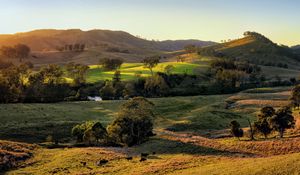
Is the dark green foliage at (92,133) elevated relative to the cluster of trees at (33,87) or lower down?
lower down

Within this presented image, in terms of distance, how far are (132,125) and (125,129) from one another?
5.81 feet

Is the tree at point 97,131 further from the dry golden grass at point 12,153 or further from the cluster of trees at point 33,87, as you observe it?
the cluster of trees at point 33,87

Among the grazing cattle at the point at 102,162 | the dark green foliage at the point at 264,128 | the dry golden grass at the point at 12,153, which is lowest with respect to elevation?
the dry golden grass at the point at 12,153

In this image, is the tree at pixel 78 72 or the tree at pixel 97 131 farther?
the tree at pixel 78 72

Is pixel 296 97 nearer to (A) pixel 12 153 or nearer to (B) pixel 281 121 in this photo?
(B) pixel 281 121

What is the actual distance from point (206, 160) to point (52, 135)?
150ft

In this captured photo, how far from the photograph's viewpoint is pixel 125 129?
7794 cm

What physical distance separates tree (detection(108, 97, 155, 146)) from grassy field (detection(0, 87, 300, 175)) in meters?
3.05

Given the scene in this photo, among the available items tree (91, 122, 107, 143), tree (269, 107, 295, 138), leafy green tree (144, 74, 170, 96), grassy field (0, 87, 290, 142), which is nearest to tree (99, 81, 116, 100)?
leafy green tree (144, 74, 170, 96)

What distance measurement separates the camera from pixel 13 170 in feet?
182

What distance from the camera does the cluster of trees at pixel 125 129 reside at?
77.4m

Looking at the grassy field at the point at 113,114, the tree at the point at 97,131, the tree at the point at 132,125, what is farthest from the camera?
the grassy field at the point at 113,114

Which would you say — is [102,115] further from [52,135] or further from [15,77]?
[15,77]

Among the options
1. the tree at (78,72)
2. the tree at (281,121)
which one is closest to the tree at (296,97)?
the tree at (281,121)
